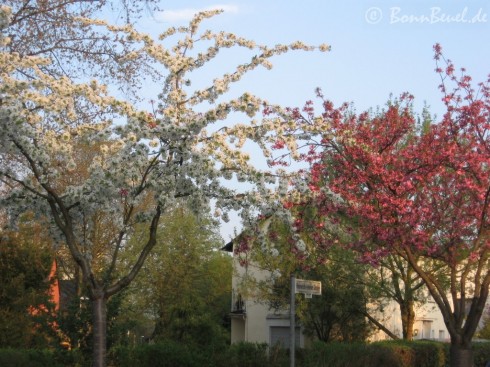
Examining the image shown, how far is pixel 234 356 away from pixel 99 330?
743 cm

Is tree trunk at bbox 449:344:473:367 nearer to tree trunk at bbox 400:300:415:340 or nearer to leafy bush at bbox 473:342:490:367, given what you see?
leafy bush at bbox 473:342:490:367

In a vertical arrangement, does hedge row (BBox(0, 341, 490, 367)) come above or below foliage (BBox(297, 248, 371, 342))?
below

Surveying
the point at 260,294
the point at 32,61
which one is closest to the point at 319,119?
the point at 32,61

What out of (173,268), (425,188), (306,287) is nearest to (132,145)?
(306,287)

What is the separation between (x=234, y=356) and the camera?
672 inches

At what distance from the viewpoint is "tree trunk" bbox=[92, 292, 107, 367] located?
10.2 meters

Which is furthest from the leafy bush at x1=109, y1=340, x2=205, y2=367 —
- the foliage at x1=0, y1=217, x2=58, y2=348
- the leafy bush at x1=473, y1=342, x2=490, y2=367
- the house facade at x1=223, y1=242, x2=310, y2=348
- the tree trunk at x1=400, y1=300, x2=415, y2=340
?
the house facade at x1=223, y1=242, x2=310, y2=348

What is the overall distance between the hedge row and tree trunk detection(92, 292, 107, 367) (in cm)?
523

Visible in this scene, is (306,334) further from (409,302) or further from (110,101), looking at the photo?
(110,101)

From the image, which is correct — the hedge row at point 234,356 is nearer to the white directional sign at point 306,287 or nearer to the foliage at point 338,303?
the foliage at point 338,303

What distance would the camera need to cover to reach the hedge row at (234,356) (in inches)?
609

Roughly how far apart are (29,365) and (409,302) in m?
14.9

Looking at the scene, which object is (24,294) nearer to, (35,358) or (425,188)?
(35,358)

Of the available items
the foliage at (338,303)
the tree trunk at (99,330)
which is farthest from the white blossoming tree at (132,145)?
the foliage at (338,303)
